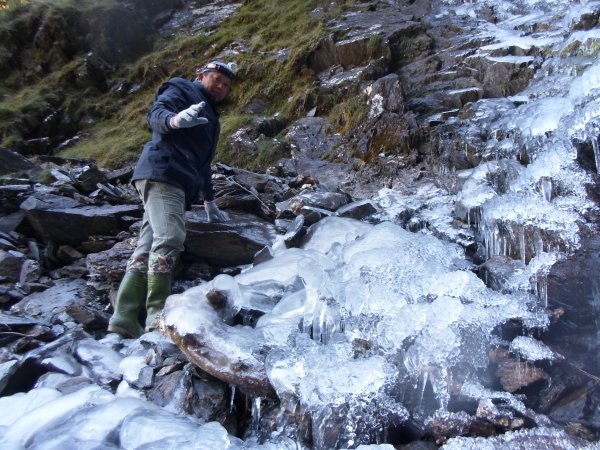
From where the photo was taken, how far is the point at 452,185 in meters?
6.28

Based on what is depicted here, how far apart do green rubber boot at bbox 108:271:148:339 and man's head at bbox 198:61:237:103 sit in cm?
171

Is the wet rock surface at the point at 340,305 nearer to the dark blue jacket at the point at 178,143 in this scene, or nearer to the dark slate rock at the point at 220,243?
the dark slate rock at the point at 220,243

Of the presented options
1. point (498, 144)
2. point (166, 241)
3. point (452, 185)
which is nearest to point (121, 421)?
point (166, 241)

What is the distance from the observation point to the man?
364 cm

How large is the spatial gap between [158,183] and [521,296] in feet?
9.61

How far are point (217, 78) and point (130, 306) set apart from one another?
207cm

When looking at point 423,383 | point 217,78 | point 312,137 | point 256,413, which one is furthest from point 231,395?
point 312,137

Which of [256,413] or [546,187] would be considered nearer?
[256,413]

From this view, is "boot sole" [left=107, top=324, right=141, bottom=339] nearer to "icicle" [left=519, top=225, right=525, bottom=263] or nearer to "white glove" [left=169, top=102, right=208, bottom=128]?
"white glove" [left=169, top=102, right=208, bottom=128]

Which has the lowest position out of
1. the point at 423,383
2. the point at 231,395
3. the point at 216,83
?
the point at 423,383

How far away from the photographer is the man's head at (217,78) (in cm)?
408

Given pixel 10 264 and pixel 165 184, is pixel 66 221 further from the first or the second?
pixel 165 184

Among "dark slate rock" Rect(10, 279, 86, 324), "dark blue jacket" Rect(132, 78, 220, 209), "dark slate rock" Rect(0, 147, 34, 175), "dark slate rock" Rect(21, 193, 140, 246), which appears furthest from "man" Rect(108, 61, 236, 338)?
"dark slate rock" Rect(0, 147, 34, 175)

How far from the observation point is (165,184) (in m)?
3.79
